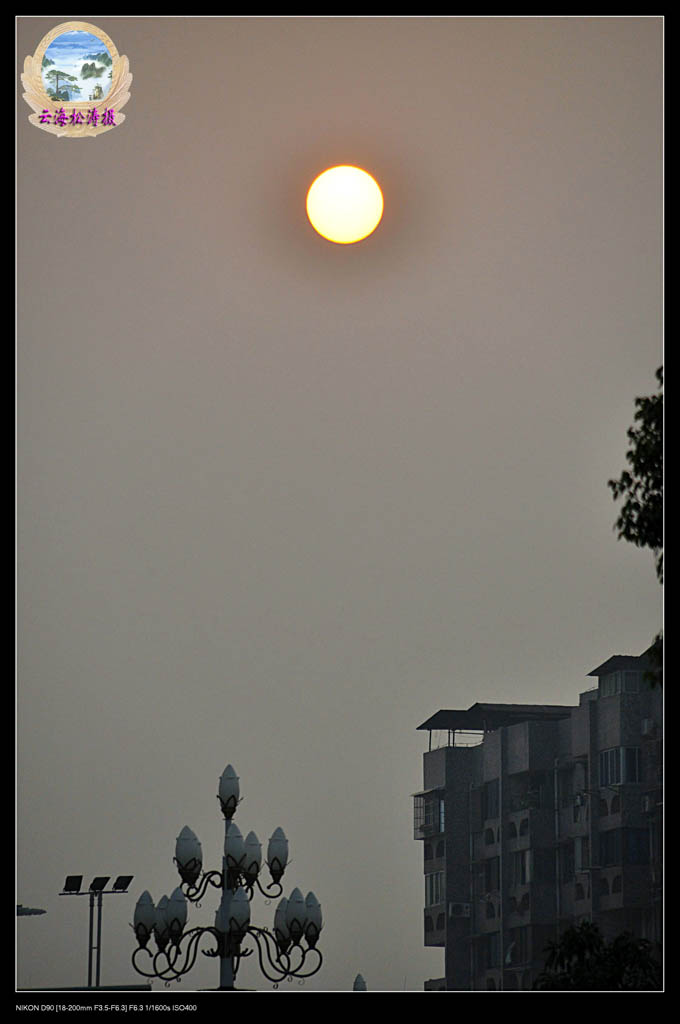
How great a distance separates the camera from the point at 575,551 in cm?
477

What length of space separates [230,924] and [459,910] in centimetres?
99

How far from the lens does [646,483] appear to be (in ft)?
14.4

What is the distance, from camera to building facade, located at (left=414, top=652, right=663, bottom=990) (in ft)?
14.7

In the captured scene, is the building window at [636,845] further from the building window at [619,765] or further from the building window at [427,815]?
the building window at [427,815]

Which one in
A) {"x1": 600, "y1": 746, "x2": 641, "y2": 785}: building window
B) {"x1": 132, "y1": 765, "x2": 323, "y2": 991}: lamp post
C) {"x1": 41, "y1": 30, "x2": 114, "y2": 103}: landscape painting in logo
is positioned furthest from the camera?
{"x1": 600, "y1": 746, "x2": 641, "y2": 785}: building window

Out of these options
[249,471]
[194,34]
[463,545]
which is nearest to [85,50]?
[194,34]

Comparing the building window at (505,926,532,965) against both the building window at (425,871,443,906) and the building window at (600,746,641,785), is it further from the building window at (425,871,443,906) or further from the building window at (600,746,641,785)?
the building window at (600,746,641,785)

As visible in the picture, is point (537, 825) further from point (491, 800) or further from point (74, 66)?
point (74, 66)

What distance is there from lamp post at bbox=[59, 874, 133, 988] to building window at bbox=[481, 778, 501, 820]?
1442mm

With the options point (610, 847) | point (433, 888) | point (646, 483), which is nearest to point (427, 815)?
point (433, 888)

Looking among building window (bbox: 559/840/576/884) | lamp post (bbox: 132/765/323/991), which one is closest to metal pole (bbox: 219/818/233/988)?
lamp post (bbox: 132/765/323/991)

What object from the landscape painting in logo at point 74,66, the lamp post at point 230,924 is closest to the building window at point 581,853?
the lamp post at point 230,924

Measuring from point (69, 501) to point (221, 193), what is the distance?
1.36 metres

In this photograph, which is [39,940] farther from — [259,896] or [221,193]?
[221,193]
